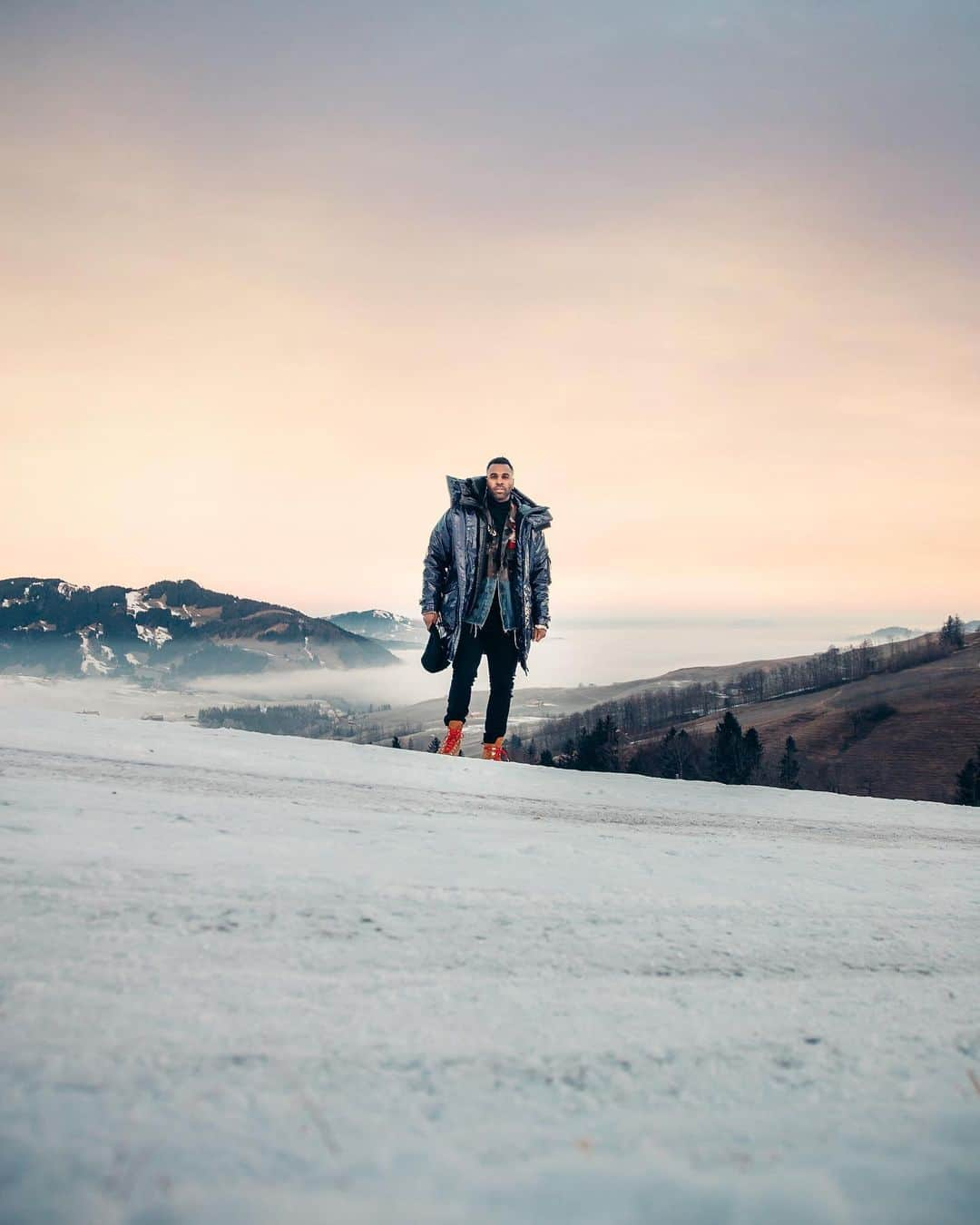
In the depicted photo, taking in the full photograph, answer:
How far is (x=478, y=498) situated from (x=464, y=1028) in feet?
21.2

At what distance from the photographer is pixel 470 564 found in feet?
25.6

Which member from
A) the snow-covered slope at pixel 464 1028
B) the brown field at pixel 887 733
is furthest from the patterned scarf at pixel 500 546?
the brown field at pixel 887 733

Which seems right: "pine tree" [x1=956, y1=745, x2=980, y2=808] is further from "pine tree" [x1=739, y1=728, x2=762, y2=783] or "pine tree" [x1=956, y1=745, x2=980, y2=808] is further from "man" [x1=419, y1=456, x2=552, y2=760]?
"man" [x1=419, y1=456, x2=552, y2=760]

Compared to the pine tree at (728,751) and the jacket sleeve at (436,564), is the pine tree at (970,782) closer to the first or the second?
the pine tree at (728,751)

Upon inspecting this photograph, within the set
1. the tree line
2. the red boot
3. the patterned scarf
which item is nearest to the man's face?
the patterned scarf

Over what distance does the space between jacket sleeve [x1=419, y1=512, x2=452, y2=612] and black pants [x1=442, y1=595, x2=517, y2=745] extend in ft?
1.59

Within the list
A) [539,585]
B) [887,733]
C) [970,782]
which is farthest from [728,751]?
[539,585]

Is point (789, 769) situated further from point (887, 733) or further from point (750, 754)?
point (887, 733)

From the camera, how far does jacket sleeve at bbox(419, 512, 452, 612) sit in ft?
26.2

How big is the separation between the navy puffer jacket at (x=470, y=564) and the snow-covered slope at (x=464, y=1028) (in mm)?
4352

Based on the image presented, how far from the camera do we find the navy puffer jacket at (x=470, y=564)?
7.80m

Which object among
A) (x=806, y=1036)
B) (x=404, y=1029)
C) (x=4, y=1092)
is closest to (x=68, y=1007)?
(x=4, y=1092)

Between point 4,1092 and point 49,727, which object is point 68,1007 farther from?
point 49,727

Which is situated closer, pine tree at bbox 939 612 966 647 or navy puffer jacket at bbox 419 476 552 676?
navy puffer jacket at bbox 419 476 552 676
